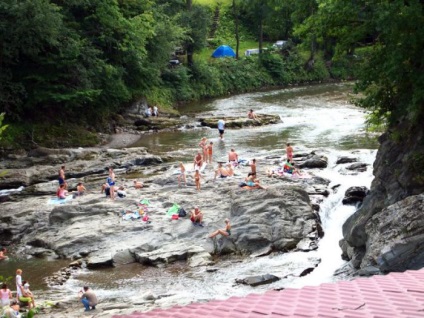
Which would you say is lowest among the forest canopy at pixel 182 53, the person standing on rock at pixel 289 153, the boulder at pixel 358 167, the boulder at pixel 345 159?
the boulder at pixel 358 167

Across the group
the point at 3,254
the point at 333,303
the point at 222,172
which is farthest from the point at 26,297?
the point at 222,172

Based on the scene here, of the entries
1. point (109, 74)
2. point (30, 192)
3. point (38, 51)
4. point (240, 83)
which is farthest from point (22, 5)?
point (240, 83)

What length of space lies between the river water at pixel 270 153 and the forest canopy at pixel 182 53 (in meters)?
4.25

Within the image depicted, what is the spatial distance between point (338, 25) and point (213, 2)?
6362 centimetres

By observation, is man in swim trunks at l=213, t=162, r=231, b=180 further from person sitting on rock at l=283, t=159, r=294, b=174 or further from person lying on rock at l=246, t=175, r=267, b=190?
person sitting on rock at l=283, t=159, r=294, b=174

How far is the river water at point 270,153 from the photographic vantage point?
711 inches

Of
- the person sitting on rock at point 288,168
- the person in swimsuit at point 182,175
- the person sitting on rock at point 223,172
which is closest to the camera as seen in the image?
the person in swimsuit at point 182,175

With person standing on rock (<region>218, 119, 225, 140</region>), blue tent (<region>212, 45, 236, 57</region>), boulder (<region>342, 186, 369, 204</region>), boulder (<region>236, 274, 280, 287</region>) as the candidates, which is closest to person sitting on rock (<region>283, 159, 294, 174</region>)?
boulder (<region>342, 186, 369, 204</region>)

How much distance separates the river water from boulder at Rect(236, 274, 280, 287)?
22 centimetres

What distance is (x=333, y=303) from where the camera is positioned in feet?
26.0

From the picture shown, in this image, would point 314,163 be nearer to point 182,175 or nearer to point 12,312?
point 182,175

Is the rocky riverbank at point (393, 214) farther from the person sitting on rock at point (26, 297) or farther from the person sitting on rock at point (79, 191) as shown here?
the person sitting on rock at point (79, 191)

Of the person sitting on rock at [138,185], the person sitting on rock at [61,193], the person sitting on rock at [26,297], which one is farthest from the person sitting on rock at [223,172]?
the person sitting on rock at [26,297]

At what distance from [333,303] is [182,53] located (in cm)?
5541
